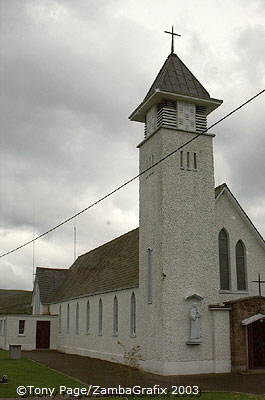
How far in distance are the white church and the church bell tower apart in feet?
0.16

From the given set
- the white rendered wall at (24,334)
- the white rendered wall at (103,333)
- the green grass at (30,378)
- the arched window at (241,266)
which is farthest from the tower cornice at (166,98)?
the white rendered wall at (24,334)

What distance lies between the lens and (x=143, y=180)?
2703 centimetres

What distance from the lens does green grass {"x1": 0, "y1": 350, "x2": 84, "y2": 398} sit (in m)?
17.8

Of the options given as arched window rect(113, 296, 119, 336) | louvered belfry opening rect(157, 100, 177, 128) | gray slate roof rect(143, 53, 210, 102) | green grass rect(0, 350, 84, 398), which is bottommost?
green grass rect(0, 350, 84, 398)

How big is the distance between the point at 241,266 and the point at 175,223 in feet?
16.8

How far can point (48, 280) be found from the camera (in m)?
49.3

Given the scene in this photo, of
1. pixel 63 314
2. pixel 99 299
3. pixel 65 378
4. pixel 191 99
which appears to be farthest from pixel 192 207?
pixel 63 314

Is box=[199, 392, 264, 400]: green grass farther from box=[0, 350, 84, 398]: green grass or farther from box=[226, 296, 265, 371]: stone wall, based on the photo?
box=[226, 296, 265, 371]: stone wall

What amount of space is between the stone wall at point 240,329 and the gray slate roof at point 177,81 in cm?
1061

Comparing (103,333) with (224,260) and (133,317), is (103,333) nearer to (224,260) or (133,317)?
(133,317)

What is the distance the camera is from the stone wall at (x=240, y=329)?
23.8 metres

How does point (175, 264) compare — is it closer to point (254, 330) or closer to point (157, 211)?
point (157, 211)

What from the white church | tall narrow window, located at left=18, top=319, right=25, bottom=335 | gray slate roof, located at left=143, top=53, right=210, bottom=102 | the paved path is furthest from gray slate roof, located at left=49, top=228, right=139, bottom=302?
gray slate roof, located at left=143, top=53, right=210, bottom=102

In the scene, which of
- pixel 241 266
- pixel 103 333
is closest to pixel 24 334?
pixel 103 333
